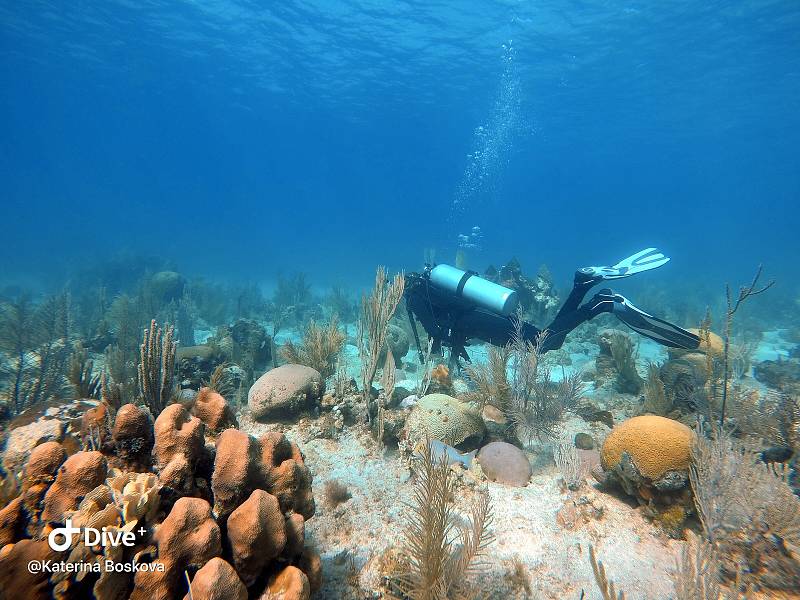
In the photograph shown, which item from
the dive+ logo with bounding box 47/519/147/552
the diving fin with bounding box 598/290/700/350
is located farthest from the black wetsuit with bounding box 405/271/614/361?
the dive+ logo with bounding box 47/519/147/552

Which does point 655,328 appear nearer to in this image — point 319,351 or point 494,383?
point 494,383

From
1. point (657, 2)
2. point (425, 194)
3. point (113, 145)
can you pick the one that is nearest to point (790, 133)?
point (657, 2)

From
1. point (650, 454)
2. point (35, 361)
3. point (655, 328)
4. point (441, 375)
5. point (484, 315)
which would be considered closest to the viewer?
point (650, 454)

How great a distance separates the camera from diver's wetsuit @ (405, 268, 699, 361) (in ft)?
24.5

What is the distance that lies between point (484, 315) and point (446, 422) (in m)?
3.45

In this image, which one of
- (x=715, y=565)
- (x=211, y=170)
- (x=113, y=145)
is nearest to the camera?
(x=715, y=565)

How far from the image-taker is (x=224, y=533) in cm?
233

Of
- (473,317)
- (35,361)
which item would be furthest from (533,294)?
(35,361)

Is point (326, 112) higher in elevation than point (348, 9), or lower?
lower

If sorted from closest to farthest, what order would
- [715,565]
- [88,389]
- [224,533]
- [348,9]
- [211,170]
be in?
[715,565] → [224,533] → [88,389] → [348,9] → [211,170]

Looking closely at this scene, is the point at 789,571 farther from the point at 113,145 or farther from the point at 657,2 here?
the point at 113,145

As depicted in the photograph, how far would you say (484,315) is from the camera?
7.88m

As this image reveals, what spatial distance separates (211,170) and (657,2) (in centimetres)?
13310

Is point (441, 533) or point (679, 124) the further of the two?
point (679, 124)
